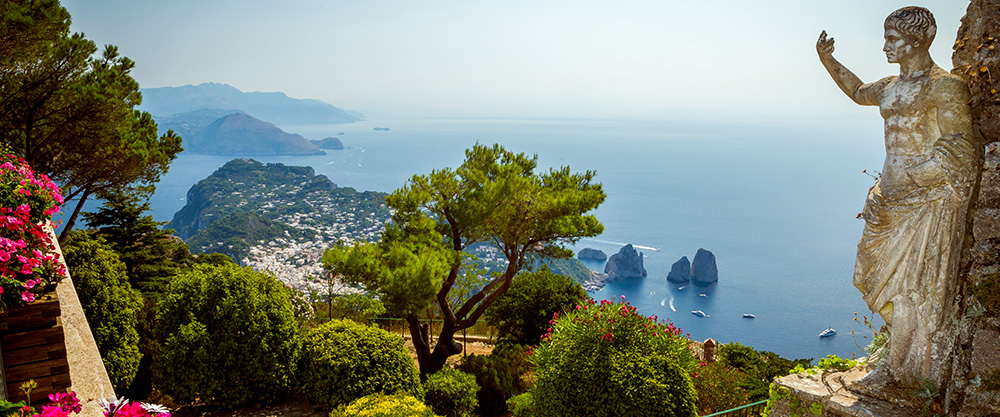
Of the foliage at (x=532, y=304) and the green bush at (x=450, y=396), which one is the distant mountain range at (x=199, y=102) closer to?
the foliage at (x=532, y=304)

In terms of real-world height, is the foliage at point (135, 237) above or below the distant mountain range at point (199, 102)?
below

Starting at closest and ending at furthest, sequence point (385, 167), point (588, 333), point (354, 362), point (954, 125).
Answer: point (954, 125), point (588, 333), point (354, 362), point (385, 167)

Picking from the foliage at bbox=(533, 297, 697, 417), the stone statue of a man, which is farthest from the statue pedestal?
the foliage at bbox=(533, 297, 697, 417)

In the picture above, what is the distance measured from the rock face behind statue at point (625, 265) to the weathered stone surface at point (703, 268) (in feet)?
12.2

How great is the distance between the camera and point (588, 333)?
6648 mm

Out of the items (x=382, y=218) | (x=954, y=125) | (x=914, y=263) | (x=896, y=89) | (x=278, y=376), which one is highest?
(x=896, y=89)

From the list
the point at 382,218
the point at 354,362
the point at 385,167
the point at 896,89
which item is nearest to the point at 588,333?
the point at 354,362

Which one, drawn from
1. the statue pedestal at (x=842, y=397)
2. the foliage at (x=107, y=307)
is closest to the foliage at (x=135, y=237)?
the foliage at (x=107, y=307)

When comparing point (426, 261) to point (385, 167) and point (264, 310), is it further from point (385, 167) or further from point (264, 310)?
point (385, 167)

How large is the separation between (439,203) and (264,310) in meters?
3.56

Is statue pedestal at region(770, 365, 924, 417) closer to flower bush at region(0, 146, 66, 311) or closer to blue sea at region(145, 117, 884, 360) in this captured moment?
blue sea at region(145, 117, 884, 360)

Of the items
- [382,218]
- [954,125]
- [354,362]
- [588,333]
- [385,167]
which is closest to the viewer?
[954,125]

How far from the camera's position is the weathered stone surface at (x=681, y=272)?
3884 cm

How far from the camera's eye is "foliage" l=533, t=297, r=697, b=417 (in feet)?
20.5
